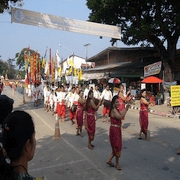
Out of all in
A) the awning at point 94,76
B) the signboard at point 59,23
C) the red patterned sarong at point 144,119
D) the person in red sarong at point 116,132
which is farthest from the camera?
the awning at point 94,76

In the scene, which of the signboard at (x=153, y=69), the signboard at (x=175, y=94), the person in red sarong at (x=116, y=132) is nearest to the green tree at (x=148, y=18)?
the signboard at (x=153, y=69)

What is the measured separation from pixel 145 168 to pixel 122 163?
1.83 ft

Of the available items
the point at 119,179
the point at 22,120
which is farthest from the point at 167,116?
the point at 22,120

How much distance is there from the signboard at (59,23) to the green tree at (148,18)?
2759mm

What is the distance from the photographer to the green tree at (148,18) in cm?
1608

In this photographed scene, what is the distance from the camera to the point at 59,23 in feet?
40.4

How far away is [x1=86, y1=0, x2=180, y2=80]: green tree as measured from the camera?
1608 cm

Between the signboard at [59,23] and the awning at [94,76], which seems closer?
the signboard at [59,23]

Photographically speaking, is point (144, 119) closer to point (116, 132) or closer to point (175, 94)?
point (116, 132)

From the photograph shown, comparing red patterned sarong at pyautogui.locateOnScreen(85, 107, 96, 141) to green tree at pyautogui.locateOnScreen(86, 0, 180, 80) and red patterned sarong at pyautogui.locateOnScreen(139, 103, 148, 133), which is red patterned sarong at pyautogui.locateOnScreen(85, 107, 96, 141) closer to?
red patterned sarong at pyautogui.locateOnScreen(139, 103, 148, 133)

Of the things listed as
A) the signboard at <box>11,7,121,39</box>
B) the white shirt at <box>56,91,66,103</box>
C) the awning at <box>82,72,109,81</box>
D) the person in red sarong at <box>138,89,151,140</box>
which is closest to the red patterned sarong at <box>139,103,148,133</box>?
the person in red sarong at <box>138,89,151,140</box>

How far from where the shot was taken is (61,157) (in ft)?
18.4

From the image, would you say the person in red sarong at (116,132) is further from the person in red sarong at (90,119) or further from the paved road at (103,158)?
the person in red sarong at (90,119)

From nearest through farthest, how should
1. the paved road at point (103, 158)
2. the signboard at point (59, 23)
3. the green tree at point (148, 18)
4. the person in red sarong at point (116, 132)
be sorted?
1. the paved road at point (103, 158)
2. the person in red sarong at point (116, 132)
3. the signboard at point (59, 23)
4. the green tree at point (148, 18)
